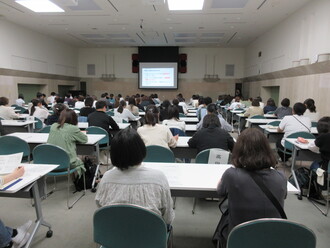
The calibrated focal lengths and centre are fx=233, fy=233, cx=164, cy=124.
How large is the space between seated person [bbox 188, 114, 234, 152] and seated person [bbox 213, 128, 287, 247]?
53.7 inches

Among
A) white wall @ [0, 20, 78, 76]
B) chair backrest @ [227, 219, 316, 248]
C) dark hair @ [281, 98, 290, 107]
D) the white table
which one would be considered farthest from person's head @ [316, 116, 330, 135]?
white wall @ [0, 20, 78, 76]

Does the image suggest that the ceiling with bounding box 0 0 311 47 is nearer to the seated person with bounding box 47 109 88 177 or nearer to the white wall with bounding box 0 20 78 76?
the white wall with bounding box 0 20 78 76

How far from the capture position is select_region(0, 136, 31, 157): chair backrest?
314cm

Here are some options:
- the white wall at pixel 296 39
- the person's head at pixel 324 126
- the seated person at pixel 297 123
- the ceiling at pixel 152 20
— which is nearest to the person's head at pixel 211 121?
the person's head at pixel 324 126

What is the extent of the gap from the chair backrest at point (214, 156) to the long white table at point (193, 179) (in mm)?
244

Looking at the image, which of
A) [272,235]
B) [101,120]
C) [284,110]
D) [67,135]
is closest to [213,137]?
[272,235]

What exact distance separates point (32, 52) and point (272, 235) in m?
13.1

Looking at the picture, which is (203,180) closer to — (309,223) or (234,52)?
(309,223)

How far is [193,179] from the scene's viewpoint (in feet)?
6.58

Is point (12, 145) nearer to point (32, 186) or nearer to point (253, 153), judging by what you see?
point (32, 186)

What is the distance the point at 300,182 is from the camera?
133 inches

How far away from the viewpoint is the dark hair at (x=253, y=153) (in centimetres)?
142

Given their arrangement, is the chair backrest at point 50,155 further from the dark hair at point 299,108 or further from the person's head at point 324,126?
the dark hair at point 299,108

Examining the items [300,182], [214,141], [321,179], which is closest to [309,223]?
[321,179]
